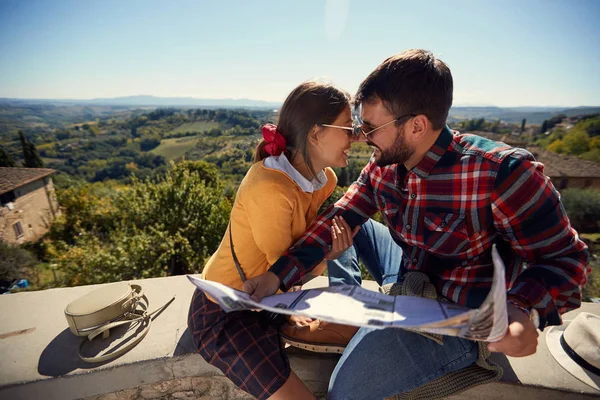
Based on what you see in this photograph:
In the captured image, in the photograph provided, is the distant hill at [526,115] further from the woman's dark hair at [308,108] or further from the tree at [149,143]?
the woman's dark hair at [308,108]

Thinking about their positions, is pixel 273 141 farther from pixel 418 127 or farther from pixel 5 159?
pixel 5 159

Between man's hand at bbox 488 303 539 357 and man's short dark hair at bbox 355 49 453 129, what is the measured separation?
109 centimetres

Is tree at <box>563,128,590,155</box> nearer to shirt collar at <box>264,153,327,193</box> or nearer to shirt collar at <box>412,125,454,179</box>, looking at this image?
shirt collar at <box>412,125,454,179</box>

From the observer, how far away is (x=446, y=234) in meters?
1.86

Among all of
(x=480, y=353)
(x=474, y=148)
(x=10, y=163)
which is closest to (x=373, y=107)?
(x=474, y=148)

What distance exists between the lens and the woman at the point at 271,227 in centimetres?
187

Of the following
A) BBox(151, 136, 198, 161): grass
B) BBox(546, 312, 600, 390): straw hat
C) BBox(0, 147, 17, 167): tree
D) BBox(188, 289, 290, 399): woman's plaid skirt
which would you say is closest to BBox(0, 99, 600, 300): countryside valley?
BBox(0, 147, 17, 167): tree

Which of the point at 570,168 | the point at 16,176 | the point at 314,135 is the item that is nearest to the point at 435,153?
the point at 314,135

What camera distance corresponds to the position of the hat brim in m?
2.03

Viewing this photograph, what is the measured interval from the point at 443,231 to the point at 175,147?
8997 cm

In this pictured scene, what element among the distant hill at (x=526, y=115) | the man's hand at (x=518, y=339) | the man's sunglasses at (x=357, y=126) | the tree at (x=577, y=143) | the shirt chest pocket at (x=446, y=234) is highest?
the man's sunglasses at (x=357, y=126)

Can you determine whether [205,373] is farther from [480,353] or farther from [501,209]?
[501,209]

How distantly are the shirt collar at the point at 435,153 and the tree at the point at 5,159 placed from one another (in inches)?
1595

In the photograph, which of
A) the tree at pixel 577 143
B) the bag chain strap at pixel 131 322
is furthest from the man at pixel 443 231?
the tree at pixel 577 143
